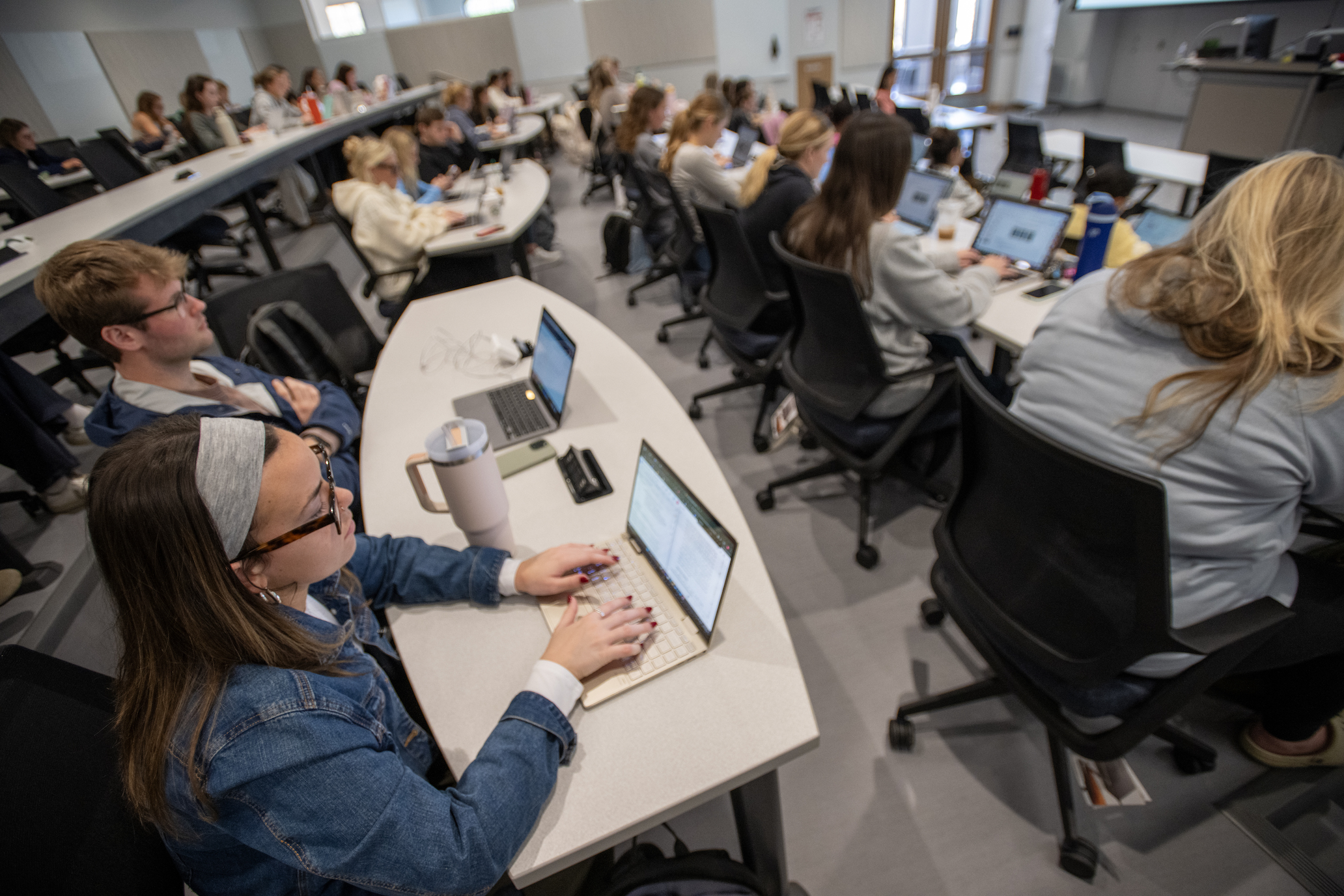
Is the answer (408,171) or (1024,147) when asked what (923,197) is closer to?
(1024,147)

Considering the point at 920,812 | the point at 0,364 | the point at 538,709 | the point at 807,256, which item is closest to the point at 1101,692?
the point at 920,812

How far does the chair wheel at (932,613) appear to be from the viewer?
70.7 inches

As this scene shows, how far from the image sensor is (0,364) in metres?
1.89

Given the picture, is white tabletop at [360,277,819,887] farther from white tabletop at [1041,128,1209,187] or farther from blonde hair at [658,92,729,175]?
white tabletop at [1041,128,1209,187]

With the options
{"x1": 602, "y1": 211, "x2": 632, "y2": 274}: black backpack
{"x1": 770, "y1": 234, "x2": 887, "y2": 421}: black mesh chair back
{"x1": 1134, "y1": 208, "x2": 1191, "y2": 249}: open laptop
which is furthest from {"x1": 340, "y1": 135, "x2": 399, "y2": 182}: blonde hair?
{"x1": 1134, "y1": 208, "x2": 1191, "y2": 249}: open laptop

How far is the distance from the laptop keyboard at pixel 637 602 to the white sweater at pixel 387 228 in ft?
8.67

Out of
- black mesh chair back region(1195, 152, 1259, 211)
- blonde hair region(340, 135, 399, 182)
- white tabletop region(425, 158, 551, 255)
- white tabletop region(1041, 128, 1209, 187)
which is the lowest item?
white tabletop region(1041, 128, 1209, 187)

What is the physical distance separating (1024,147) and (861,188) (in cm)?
350

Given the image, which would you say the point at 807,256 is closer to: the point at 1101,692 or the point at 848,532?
the point at 848,532

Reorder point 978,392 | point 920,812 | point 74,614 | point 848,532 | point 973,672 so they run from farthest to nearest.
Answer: point 848,532 < point 973,672 < point 74,614 < point 920,812 < point 978,392

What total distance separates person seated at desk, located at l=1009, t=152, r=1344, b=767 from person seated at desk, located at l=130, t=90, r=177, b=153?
7865mm

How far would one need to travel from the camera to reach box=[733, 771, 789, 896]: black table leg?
933 mm

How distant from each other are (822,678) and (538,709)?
3.63ft

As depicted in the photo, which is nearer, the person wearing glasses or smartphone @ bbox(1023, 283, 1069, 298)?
the person wearing glasses
